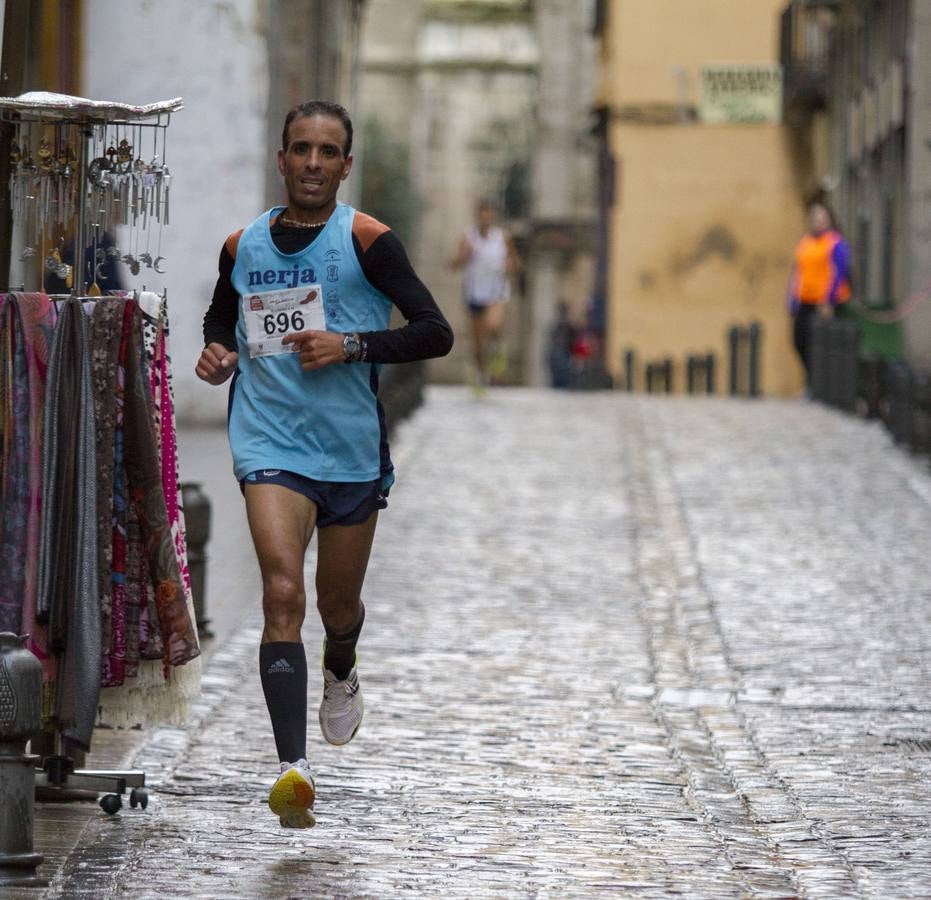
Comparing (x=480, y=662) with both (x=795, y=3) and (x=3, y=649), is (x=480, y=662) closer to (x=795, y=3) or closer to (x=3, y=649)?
(x=3, y=649)

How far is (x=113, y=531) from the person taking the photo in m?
6.42

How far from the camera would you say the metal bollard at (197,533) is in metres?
9.54

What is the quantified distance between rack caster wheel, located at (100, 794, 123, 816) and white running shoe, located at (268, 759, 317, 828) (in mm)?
708

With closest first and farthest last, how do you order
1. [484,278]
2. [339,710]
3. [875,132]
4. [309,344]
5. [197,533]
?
[309,344]
[339,710]
[197,533]
[484,278]
[875,132]

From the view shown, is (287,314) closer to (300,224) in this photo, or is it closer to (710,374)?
(300,224)

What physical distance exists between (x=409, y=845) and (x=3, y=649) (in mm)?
1464

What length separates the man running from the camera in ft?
21.1

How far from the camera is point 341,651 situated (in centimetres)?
685

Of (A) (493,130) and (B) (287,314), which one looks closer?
(B) (287,314)

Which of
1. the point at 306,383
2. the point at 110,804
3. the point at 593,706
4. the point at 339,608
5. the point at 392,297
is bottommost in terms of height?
the point at 593,706

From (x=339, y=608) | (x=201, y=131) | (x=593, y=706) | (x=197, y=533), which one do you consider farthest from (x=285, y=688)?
(x=201, y=131)

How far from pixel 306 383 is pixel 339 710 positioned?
3.34 feet

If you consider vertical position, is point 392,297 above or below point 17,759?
above

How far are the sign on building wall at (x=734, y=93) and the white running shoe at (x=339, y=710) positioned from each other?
3220 cm
